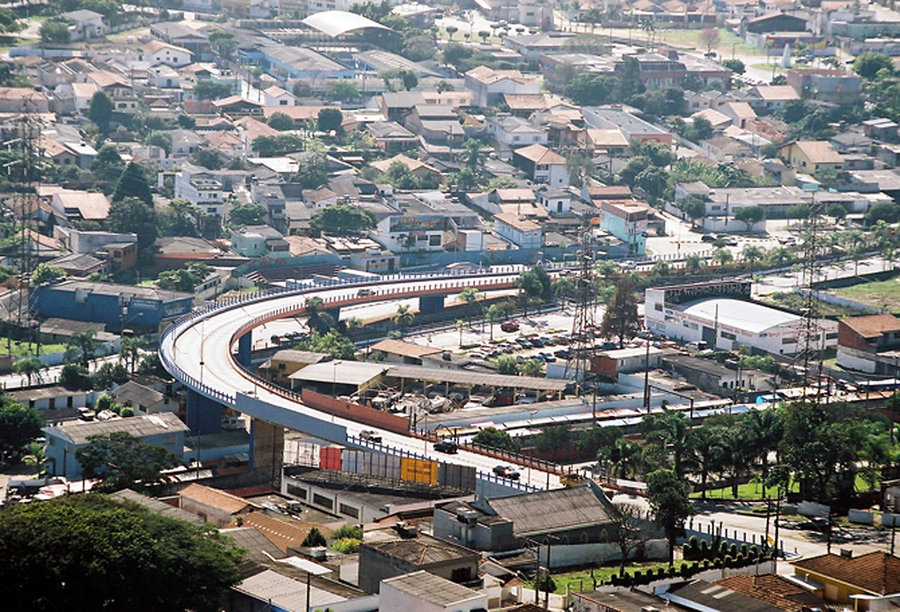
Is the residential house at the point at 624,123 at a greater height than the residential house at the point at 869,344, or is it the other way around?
the residential house at the point at 624,123

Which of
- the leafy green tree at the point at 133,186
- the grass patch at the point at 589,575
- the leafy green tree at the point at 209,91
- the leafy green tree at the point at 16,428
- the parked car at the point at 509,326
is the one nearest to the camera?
the grass patch at the point at 589,575

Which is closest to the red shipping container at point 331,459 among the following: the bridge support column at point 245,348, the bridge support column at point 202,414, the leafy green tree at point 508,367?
the bridge support column at point 202,414

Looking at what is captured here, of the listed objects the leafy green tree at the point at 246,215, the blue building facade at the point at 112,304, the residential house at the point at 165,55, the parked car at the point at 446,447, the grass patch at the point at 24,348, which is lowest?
the grass patch at the point at 24,348

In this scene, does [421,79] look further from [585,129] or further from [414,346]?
[414,346]

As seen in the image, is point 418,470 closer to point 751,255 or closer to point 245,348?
point 245,348

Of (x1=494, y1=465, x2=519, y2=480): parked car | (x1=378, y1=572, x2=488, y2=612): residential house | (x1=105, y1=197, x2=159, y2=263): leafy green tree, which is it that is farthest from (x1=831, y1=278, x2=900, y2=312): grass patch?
(x1=378, y1=572, x2=488, y2=612): residential house

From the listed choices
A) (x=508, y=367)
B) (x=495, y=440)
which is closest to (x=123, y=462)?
(x=495, y=440)

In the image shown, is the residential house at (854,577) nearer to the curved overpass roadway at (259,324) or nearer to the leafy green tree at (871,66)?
the curved overpass roadway at (259,324)

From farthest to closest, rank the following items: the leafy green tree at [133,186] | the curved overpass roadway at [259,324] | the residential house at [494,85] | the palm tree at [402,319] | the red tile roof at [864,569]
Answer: the residential house at [494,85] → the leafy green tree at [133,186] → the palm tree at [402,319] → the curved overpass roadway at [259,324] → the red tile roof at [864,569]
